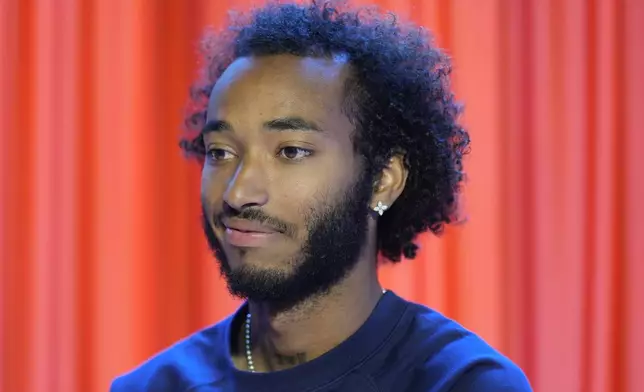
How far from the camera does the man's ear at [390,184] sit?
1.57 meters

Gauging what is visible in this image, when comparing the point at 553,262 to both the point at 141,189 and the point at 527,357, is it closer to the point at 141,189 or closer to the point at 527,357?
the point at 527,357

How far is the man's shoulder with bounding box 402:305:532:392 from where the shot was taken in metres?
1.40

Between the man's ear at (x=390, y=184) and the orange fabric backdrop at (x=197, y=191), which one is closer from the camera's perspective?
the man's ear at (x=390, y=184)

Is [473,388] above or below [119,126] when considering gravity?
below

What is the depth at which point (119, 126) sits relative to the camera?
215 centimetres

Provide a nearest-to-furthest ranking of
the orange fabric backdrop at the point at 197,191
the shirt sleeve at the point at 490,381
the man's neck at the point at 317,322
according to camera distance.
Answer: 1. the shirt sleeve at the point at 490,381
2. the man's neck at the point at 317,322
3. the orange fabric backdrop at the point at 197,191

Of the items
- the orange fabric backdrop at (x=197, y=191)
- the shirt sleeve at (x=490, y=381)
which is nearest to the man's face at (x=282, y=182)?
the shirt sleeve at (x=490, y=381)

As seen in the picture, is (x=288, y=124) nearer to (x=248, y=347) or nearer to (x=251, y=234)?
(x=251, y=234)

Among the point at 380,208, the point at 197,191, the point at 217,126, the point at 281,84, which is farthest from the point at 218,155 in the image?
the point at 197,191

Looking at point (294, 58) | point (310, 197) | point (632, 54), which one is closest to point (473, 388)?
point (310, 197)

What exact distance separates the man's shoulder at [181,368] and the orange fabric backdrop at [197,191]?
53cm

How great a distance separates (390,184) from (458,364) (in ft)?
1.08

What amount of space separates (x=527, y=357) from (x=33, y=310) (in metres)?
1.15

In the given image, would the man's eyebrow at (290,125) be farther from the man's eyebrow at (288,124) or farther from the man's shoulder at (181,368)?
the man's shoulder at (181,368)
